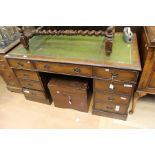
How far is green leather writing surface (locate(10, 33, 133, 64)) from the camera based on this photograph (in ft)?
4.35

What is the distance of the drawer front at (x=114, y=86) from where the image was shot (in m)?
1.34

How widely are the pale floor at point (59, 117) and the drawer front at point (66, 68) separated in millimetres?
551

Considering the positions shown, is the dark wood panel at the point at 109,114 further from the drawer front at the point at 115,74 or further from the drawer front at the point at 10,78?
the drawer front at the point at 10,78

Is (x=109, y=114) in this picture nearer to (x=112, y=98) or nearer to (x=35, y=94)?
(x=112, y=98)

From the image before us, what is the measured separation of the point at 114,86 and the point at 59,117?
0.72 meters

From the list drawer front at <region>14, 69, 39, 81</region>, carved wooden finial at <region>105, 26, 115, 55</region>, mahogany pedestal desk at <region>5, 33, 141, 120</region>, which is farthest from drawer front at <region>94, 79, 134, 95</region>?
drawer front at <region>14, 69, 39, 81</region>

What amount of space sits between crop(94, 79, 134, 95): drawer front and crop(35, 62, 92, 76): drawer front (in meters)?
0.14

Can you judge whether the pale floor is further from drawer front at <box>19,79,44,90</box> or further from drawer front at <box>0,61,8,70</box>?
drawer front at <box>0,61,8,70</box>

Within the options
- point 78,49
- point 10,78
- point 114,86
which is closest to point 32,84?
point 10,78

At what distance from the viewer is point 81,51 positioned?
1.41 metres

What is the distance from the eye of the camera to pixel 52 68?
1.45 m

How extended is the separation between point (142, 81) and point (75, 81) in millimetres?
640

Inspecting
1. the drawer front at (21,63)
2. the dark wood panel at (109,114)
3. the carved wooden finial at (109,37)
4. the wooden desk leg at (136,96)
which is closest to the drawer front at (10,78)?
the drawer front at (21,63)
